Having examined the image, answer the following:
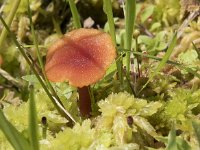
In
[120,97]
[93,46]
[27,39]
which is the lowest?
[27,39]

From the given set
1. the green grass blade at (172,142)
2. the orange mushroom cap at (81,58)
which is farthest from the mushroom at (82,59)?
the green grass blade at (172,142)

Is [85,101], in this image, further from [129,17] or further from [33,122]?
[33,122]

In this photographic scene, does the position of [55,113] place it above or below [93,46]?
below

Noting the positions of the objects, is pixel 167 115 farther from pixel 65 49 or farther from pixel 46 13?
pixel 46 13

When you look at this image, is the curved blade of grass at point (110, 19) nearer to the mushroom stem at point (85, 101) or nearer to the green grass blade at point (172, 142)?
the mushroom stem at point (85, 101)

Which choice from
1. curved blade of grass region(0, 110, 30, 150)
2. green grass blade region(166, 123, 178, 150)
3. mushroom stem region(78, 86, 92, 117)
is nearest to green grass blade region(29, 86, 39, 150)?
curved blade of grass region(0, 110, 30, 150)

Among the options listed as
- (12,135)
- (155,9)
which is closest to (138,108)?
(12,135)
